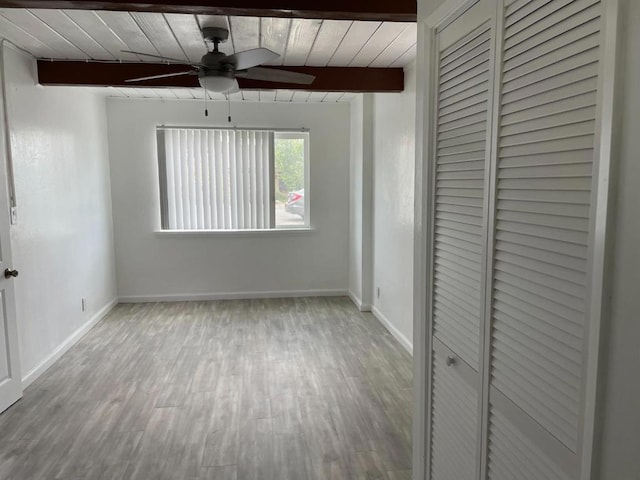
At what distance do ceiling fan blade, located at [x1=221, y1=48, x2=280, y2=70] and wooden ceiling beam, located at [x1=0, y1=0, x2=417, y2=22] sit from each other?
23 cm

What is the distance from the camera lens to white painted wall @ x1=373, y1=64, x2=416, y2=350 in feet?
12.2

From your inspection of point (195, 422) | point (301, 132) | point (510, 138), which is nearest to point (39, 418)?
point (195, 422)

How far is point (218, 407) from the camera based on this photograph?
115 inches

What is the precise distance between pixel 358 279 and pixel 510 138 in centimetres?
416

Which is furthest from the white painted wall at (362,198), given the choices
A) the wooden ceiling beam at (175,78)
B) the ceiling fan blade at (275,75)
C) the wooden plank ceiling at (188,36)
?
the ceiling fan blade at (275,75)

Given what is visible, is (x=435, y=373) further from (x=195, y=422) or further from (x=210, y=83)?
(x=210, y=83)

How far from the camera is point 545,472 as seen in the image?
1.07m

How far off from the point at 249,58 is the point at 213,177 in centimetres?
295

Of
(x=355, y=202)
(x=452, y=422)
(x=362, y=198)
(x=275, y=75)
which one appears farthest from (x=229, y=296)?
(x=452, y=422)

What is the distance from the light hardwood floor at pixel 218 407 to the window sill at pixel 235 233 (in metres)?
1.19

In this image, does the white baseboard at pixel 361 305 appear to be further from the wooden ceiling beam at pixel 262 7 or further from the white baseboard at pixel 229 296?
the wooden ceiling beam at pixel 262 7

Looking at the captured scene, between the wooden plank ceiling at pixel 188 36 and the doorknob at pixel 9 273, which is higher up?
the wooden plank ceiling at pixel 188 36

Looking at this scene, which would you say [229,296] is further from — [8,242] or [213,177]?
[8,242]

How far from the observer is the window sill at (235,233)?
537 cm
